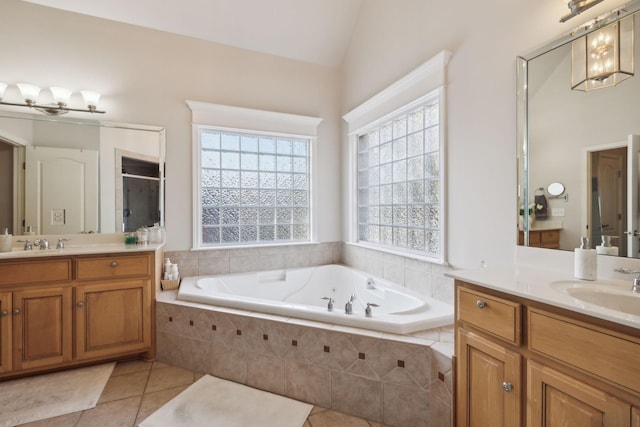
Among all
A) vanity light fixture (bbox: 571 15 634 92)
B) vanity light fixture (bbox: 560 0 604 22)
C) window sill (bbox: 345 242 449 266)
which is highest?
vanity light fixture (bbox: 560 0 604 22)

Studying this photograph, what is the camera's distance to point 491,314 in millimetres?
1229

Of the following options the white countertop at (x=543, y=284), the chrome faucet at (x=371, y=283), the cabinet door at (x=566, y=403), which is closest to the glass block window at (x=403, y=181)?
the chrome faucet at (x=371, y=283)

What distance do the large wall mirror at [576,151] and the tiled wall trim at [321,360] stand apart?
83 centimetres

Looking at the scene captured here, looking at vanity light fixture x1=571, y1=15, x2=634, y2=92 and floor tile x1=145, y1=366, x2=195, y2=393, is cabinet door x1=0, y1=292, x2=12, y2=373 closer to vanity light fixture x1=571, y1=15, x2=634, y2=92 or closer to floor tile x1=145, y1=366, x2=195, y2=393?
floor tile x1=145, y1=366, x2=195, y2=393

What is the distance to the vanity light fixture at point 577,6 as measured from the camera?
1.31m

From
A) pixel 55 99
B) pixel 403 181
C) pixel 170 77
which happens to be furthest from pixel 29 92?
pixel 403 181

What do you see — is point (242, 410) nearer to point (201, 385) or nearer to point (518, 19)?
point (201, 385)

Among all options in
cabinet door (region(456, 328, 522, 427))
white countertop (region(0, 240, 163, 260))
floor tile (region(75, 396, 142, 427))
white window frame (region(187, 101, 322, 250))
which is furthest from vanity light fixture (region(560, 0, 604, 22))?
floor tile (region(75, 396, 142, 427))

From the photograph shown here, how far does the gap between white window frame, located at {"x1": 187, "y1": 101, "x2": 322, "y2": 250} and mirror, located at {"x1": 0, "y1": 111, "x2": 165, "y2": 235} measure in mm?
309

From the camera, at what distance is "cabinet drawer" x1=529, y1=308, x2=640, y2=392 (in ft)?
2.74

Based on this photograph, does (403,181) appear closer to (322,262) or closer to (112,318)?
(322,262)

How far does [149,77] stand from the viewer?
9.50ft

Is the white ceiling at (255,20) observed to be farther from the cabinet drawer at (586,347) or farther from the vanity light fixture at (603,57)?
the cabinet drawer at (586,347)

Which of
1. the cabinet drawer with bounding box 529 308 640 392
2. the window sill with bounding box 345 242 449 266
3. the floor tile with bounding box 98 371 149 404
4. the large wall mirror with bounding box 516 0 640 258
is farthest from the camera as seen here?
the window sill with bounding box 345 242 449 266
